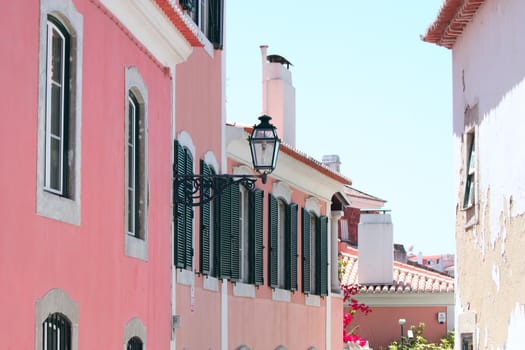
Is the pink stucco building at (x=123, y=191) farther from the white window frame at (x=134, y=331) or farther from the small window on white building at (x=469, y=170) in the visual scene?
the small window on white building at (x=469, y=170)

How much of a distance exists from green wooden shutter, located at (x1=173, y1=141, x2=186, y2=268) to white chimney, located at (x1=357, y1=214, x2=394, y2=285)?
1068 inches

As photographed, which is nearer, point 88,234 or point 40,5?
point 40,5

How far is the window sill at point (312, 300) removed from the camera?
1029 inches

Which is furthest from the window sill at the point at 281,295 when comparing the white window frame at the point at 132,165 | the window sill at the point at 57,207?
the window sill at the point at 57,207

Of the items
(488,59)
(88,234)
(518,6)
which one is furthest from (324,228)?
(88,234)

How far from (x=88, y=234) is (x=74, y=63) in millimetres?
1501

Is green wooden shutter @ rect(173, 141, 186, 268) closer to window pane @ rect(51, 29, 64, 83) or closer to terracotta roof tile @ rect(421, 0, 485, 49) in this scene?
terracotta roof tile @ rect(421, 0, 485, 49)

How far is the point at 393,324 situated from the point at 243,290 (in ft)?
70.6

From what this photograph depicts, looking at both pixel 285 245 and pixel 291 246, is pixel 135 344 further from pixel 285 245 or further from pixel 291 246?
pixel 291 246

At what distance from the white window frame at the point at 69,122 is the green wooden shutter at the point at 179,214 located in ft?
14.1

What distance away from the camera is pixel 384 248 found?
4412 cm

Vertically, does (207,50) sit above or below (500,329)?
above

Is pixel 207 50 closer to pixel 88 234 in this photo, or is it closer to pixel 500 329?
pixel 500 329

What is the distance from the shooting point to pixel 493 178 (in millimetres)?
15336
